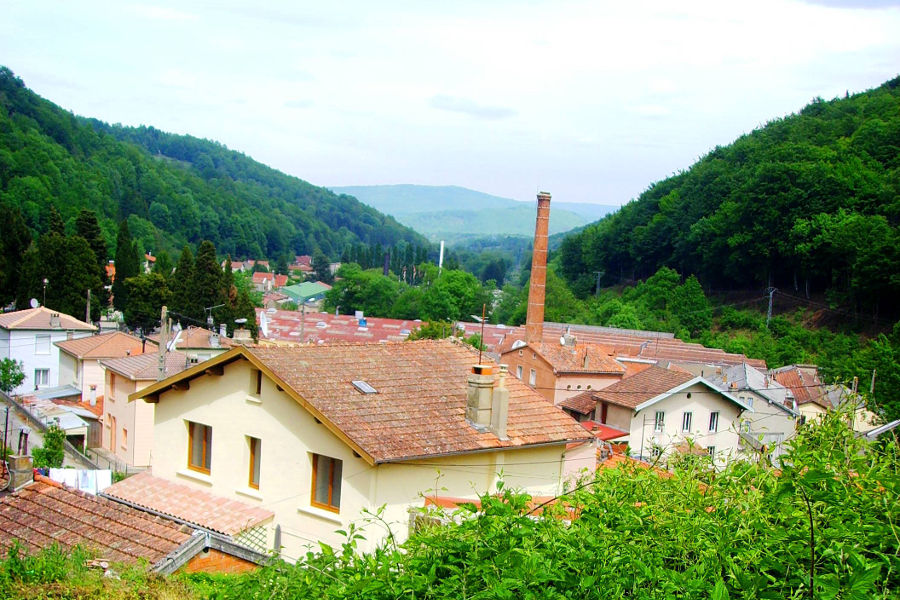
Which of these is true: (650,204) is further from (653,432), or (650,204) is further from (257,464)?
(257,464)

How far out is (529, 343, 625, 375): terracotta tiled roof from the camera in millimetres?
36562

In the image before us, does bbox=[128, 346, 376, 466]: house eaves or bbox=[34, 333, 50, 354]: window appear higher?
bbox=[128, 346, 376, 466]: house eaves

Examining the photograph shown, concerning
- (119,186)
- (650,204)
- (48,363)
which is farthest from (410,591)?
(119,186)

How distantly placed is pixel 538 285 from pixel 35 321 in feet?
85.2

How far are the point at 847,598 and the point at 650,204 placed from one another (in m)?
100

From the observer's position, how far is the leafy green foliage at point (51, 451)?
22.3 metres

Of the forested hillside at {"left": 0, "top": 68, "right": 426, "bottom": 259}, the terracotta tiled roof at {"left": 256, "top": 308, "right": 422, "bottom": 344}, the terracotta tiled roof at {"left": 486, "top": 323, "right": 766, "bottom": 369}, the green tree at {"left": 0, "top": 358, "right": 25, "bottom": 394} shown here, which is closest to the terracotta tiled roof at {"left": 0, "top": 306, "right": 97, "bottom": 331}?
the green tree at {"left": 0, "top": 358, "right": 25, "bottom": 394}

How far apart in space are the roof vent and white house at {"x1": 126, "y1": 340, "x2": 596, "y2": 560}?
0.07 ft

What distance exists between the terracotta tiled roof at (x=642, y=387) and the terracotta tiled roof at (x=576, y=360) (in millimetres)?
7177

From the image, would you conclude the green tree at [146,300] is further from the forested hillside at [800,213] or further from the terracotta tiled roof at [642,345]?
the forested hillside at [800,213]

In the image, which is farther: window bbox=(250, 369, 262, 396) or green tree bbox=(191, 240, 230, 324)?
green tree bbox=(191, 240, 230, 324)

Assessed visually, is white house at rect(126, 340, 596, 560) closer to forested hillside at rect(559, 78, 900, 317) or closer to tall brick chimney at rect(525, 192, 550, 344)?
tall brick chimney at rect(525, 192, 550, 344)

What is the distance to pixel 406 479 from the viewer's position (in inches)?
437

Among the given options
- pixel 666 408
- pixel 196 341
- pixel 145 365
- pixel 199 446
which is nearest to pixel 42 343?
pixel 196 341
